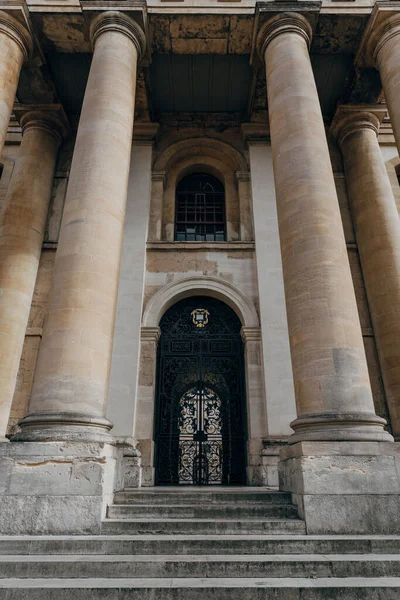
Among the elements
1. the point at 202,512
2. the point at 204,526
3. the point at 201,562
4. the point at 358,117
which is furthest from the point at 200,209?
the point at 201,562

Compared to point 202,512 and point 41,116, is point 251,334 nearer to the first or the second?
point 202,512

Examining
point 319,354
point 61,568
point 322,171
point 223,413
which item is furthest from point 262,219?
point 61,568

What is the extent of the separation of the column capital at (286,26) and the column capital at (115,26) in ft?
10.2

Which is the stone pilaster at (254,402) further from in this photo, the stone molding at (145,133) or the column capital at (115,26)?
the column capital at (115,26)

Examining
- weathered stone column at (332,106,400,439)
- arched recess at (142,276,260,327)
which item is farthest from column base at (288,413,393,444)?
arched recess at (142,276,260,327)

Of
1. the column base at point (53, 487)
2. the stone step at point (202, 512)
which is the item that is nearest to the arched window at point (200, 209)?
the column base at point (53, 487)

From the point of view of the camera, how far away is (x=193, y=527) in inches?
217

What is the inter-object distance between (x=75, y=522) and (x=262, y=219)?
9.44m

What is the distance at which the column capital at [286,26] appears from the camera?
400 inches

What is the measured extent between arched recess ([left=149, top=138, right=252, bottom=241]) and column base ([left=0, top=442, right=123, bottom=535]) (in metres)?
8.15

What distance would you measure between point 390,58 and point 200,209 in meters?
6.57

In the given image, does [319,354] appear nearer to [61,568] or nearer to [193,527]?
[193,527]

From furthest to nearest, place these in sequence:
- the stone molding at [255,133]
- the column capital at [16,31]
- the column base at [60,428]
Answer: the stone molding at [255,133] → the column capital at [16,31] → the column base at [60,428]

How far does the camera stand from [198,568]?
14.2ft
